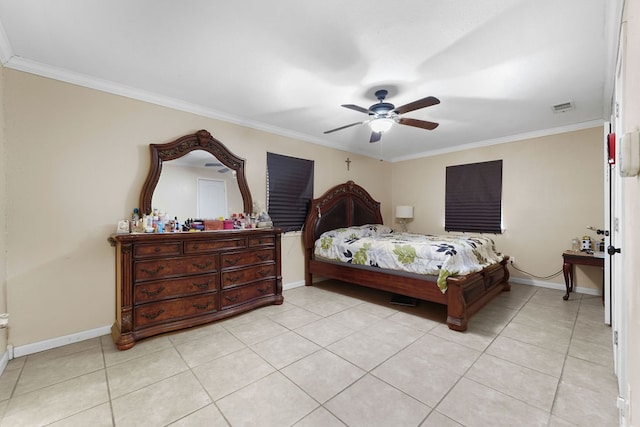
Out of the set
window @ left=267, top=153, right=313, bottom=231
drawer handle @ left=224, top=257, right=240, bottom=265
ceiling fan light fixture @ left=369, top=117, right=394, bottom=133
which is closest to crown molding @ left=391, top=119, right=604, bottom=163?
window @ left=267, top=153, right=313, bottom=231

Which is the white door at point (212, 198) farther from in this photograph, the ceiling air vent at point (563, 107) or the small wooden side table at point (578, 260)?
the small wooden side table at point (578, 260)

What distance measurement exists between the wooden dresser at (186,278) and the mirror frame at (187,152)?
534mm

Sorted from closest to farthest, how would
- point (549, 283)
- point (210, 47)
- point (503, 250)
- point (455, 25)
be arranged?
point (455, 25) → point (210, 47) → point (549, 283) → point (503, 250)

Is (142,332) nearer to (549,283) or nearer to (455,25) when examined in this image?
(455,25)

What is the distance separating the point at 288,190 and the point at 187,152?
1.53m

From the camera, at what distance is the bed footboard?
2627 mm

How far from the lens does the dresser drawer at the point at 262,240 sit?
3168mm

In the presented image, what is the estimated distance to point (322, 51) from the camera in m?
2.11

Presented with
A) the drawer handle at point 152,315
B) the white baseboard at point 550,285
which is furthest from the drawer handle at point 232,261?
the white baseboard at point 550,285

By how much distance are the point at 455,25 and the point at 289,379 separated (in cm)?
276

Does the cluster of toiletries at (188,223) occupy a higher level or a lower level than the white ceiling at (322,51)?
lower

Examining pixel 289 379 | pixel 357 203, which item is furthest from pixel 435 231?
pixel 289 379

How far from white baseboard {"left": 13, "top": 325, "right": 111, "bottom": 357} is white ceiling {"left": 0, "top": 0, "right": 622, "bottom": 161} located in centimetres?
237

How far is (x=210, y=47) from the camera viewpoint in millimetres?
2082
